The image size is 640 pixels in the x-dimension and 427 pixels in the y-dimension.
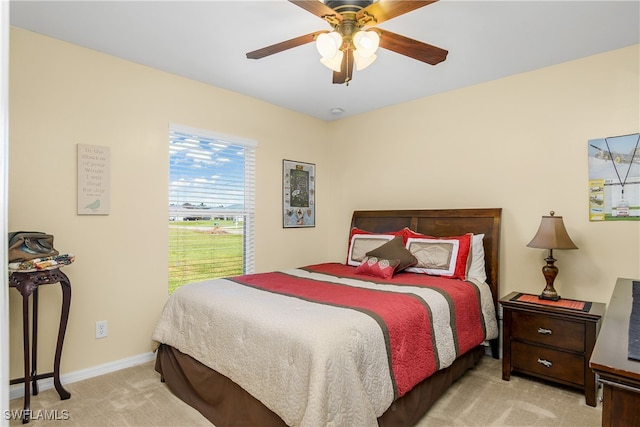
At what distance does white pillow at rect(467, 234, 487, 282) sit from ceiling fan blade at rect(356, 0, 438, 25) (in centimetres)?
203

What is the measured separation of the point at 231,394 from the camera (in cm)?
195

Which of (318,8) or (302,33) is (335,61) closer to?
(318,8)

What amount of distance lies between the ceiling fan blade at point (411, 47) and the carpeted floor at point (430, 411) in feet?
6.98

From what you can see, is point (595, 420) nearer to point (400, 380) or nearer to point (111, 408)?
point (400, 380)

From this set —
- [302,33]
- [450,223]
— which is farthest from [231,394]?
[450,223]

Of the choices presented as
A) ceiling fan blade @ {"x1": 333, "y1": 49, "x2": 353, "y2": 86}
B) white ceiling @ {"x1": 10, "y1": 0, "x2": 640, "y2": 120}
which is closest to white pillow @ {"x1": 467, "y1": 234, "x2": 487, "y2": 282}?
white ceiling @ {"x1": 10, "y1": 0, "x2": 640, "y2": 120}

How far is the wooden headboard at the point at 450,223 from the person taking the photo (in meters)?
3.10

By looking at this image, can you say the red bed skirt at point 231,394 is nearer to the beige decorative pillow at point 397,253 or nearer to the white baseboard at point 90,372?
the white baseboard at point 90,372

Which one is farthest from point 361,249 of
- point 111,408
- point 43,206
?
point 43,206

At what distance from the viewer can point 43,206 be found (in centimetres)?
247

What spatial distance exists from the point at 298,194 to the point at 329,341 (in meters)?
2.78

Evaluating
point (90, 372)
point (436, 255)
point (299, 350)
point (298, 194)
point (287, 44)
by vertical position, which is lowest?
point (90, 372)

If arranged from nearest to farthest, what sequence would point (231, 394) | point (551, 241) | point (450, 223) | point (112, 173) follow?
point (231, 394), point (551, 241), point (112, 173), point (450, 223)

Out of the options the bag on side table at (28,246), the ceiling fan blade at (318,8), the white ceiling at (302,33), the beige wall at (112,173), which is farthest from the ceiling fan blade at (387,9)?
the bag on side table at (28,246)
